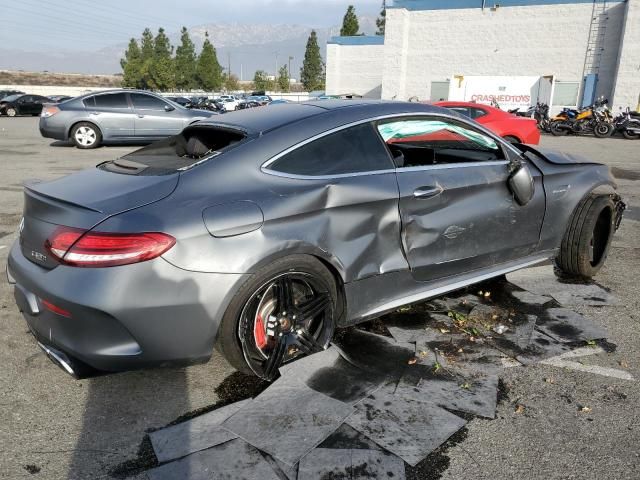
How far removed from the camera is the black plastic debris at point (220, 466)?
86.7 inches

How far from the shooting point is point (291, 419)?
8.43 feet

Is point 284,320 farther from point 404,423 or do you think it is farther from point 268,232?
point 404,423

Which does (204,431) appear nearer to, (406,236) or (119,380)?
(119,380)

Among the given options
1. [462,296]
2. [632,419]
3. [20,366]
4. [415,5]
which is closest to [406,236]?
[462,296]

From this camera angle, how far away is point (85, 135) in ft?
43.4

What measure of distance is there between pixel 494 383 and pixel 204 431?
1588mm

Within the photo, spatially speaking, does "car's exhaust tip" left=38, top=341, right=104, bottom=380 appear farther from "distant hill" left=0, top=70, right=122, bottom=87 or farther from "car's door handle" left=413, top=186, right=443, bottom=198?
"distant hill" left=0, top=70, right=122, bottom=87

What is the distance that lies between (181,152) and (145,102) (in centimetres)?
1067

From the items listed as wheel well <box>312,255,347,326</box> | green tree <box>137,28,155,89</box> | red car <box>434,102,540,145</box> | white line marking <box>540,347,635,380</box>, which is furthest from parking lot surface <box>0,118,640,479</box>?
green tree <box>137,28,155,89</box>

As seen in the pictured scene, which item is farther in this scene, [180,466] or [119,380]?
[119,380]

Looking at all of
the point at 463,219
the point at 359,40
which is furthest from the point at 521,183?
the point at 359,40

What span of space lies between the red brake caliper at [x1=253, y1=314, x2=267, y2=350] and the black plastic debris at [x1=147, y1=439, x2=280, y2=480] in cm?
62

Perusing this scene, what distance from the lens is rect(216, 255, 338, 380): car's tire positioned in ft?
8.71

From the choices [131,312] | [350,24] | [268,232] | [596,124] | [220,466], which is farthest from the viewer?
[350,24]
